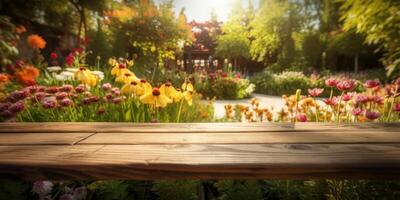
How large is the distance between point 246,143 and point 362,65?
25.0 meters

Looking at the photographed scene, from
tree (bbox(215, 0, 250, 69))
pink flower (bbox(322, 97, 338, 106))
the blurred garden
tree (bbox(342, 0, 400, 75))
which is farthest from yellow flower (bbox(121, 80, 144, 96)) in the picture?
tree (bbox(215, 0, 250, 69))

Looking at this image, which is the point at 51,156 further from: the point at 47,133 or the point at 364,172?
the point at 364,172

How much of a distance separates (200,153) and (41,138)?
593mm

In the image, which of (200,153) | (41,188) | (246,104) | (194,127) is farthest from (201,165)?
(246,104)

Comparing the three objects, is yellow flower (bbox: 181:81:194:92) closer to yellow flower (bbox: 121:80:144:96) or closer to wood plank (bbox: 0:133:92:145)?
yellow flower (bbox: 121:80:144:96)

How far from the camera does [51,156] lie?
0.84 metres

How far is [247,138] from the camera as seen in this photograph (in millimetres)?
1045

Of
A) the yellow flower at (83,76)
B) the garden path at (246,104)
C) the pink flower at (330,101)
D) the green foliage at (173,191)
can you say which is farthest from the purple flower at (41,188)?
A: the garden path at (246,104)

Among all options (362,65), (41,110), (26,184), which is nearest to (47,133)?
(26,184)

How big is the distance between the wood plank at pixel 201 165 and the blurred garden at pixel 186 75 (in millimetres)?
825

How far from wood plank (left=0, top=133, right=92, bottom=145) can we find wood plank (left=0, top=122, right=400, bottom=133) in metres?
0.07

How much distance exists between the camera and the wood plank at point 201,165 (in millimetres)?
758

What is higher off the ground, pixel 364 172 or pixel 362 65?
pixel 362 65

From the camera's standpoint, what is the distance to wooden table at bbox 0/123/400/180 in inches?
30.0
